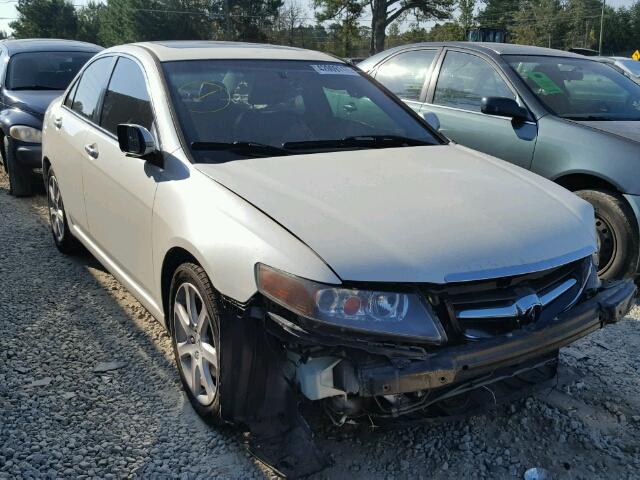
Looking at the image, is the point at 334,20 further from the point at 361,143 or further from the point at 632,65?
the point at 361,143

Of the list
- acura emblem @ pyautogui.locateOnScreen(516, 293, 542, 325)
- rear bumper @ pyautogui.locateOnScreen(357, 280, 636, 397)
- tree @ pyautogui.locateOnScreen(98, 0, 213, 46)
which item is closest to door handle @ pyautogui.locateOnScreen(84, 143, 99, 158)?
rear bumper @ pyautogui.locateOnScreen(357, 280, 636, 397)

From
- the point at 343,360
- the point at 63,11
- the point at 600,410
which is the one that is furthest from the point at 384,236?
the point at 63,11

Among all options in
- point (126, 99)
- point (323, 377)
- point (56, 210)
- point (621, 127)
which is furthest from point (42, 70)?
point (323, 377)

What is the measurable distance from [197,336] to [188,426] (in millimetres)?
431

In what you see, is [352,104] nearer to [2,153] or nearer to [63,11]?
[2,153]

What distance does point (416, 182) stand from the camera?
9.45ft

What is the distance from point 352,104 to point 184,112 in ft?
3.66

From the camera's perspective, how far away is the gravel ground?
8.41ft

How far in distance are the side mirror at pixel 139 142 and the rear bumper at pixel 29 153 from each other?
4068 millimetres

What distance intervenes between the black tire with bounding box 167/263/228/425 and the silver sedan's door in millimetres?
333

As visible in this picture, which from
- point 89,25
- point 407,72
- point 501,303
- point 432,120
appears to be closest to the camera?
point 501,303

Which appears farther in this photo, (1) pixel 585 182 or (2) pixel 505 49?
(2) pixel 505 49

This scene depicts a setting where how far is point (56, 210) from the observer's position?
5.07m

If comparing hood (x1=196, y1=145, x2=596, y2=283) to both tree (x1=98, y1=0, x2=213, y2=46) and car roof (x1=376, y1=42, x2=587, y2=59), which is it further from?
tree (x1=98, y1=0, x2=213, y2=46)
